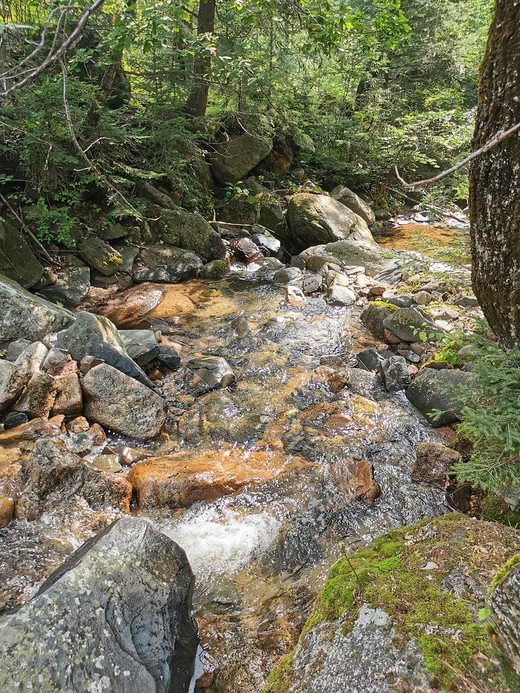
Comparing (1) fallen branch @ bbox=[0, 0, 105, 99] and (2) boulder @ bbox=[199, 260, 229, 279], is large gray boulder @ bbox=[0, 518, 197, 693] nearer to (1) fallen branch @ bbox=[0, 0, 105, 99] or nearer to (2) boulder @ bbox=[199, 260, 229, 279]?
(1) fallen branch @ bbox=[0, 0, 105, 99]

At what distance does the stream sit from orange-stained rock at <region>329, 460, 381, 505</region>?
2cm

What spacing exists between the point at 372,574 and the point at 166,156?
980cm

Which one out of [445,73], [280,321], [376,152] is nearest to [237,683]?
[280,321]

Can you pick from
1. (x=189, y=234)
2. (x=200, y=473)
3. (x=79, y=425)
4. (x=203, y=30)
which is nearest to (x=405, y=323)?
(x=200, y=473)

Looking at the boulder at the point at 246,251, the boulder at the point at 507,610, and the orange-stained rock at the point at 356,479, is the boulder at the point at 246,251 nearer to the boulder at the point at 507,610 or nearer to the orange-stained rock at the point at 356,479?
the orange-stained rock at the point at 356,479

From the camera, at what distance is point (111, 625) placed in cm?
220

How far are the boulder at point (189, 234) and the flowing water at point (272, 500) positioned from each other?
11.8 feet

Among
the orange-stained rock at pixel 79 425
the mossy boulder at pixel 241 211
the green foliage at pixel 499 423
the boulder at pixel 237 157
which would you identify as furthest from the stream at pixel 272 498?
the boulder at pixel 237 157

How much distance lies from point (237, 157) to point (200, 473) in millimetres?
10740

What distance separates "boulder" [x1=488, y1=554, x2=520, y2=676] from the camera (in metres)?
1.45

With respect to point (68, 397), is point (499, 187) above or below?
above

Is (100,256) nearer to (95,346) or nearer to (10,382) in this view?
(95,346)

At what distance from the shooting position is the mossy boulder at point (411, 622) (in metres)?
1.49

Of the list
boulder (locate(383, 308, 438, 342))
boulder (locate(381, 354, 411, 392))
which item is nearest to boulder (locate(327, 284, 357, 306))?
boulder (locate(383, 308, 438, 342))
